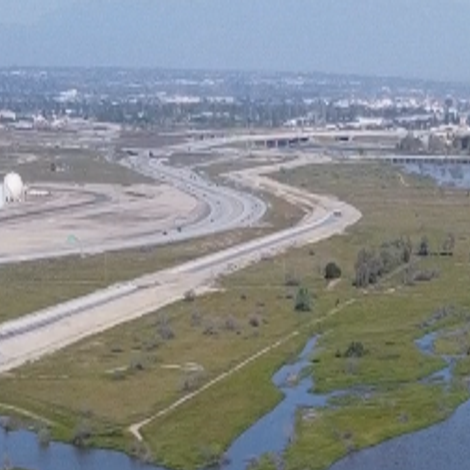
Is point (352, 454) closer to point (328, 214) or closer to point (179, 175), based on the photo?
point (328, 214)

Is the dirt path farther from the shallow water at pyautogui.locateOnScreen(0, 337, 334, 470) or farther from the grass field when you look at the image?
the shallow water at pyautogui.locateOnScreen(0, 337, 334, 470)

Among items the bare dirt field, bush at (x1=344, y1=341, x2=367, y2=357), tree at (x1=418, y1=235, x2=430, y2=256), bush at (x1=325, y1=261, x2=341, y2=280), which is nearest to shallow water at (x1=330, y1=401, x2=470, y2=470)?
bush at (x1=344, y1=341, x2=367, y2=357)

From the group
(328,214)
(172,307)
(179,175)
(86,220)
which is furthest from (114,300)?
(179,175)

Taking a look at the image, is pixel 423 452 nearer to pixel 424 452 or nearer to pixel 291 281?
pixel 424 452

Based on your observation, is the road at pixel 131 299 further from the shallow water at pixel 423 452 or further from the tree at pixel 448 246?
the shallow water at pixel 423 452

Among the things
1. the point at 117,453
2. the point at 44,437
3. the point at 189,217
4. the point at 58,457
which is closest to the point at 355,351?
the point at 117,453
